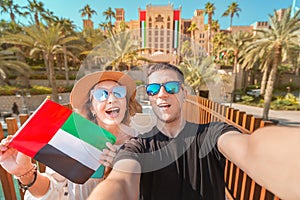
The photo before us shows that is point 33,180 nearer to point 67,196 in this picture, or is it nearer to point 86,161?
point 67,196

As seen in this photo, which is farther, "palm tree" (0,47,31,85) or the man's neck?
"palm tree" (0,47,31,85)

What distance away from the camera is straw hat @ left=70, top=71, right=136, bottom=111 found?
1.16 metres

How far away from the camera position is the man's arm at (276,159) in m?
0.60

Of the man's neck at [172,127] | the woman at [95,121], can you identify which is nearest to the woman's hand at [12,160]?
the woman at [95,121]

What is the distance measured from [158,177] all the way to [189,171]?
8.0 inches

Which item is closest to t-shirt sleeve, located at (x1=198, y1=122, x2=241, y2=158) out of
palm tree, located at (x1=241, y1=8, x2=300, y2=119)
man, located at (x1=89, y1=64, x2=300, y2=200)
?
man, located at (x1=89, y1=64, x2=300, y2=200)

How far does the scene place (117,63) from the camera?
1096mm

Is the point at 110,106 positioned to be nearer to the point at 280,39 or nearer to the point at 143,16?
the point at 143,16

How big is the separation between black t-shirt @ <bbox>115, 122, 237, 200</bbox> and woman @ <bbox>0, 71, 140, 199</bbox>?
0.23 meters

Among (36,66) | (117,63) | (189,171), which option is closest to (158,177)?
(189,171)

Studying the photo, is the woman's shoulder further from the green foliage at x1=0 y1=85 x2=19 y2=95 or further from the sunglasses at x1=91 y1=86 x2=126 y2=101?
the green foliage at x1=0 y1=85 x2=19 y2=95

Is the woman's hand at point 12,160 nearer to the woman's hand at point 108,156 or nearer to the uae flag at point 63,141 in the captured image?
the uae flag at point 63,141

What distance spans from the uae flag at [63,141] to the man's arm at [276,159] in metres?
0.82

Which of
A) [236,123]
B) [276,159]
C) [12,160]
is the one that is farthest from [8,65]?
[276,159]
